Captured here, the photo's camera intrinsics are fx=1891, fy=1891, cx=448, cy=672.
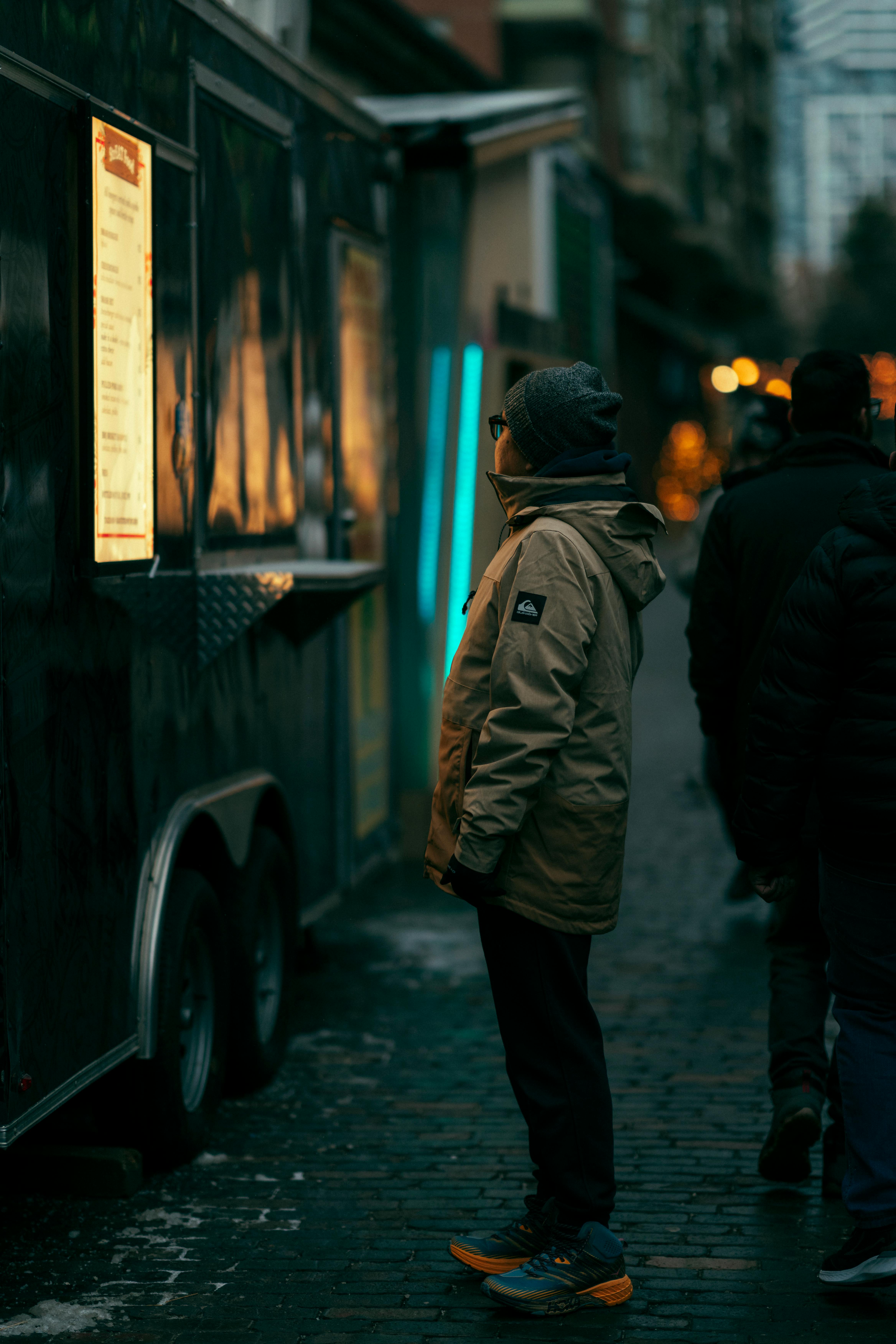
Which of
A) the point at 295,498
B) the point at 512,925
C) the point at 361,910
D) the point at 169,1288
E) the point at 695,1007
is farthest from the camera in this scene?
the point at 361,910

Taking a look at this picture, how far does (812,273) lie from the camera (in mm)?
76375

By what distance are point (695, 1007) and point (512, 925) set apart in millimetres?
3112

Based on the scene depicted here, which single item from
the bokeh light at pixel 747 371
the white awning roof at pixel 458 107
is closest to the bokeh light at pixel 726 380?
the bokeh light at pixel 747 371

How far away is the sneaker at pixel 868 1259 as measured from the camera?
13.2 ft

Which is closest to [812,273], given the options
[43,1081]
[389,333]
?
[389,333]

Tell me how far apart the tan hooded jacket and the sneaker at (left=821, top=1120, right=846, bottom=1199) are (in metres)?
1.26

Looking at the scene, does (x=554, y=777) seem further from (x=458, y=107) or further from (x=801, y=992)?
(x=458, y=107)

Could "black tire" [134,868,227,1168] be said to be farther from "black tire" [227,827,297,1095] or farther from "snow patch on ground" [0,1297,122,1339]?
"snow patch on ground" [0,1297,122,1339]

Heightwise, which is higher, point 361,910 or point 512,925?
point 512,925

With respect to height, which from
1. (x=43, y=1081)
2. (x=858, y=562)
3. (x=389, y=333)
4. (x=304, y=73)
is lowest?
(x=43, y=1081)

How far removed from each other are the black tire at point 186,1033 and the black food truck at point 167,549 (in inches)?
0.4

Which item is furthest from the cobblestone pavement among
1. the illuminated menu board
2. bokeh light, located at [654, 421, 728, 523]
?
bokeh light, located at [654, 421, 728, 523]

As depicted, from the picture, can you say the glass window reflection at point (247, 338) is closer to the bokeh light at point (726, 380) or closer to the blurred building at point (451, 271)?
the blurred building at point (451, 271)

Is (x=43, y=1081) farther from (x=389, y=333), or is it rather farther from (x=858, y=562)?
(x=389, y=333)
